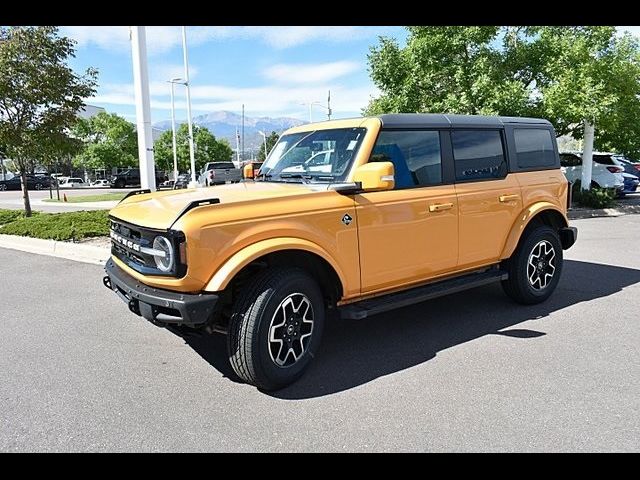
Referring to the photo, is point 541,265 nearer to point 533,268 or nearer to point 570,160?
point 533,268

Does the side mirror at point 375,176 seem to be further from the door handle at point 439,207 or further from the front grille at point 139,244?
the front grille at point 139,244

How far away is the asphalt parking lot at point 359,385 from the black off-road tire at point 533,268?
17cm

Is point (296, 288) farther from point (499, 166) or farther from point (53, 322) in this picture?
point (53, 322)

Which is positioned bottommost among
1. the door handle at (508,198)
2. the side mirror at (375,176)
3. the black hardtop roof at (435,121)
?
the door handle at (508,198)

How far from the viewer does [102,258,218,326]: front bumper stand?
3.09 meters

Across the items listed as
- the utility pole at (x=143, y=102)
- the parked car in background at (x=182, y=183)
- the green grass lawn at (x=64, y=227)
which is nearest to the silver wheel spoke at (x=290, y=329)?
the green grass lawn at (x=64, y=227)

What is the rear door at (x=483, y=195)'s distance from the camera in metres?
4.54

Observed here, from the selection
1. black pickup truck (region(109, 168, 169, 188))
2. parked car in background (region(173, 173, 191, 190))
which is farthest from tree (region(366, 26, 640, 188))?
black pickup truck (region(109, 168, 169, 188))

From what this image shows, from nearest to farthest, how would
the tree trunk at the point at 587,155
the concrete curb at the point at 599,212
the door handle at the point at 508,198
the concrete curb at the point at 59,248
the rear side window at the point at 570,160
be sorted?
the door handle at the point at 508,198
the concrete curb at the point at 59,248
the concrete curb at the point at 599,212
the tree trunk at the point at 587,155
the rear side window at the point at 570,160

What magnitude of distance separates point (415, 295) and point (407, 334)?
561 millimetres

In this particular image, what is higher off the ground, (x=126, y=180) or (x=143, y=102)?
(x=143, y=102)

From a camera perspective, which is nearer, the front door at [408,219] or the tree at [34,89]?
the front door at [408,219]

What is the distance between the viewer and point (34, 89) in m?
11.7

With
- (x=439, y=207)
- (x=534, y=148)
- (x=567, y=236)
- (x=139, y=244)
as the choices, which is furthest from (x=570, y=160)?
(x=139, y=244)
